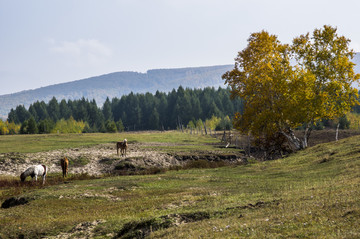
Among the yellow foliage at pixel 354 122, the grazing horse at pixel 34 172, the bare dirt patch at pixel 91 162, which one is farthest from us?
the yellow foliage at pixel 354 122

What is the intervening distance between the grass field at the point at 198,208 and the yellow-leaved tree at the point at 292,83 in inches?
546

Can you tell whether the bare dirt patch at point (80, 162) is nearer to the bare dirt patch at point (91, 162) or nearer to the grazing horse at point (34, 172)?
the bare dirt patch at point (91, 162)

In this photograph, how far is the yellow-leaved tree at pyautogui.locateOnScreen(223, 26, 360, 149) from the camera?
1718 inches

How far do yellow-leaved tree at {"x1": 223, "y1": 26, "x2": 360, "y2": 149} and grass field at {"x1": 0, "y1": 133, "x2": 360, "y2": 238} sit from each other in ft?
45.5

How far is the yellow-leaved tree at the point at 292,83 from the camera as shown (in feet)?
143

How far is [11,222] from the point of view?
1605 centimetres

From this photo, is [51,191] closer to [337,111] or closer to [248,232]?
[248,232]

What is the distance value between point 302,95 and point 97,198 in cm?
2942

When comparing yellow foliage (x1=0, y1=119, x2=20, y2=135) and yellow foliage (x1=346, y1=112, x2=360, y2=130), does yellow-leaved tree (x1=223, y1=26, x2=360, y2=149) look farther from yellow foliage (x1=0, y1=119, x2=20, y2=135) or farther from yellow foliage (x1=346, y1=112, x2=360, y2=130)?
yellow foliage (x1=0, y1=119, x2=20, y2=135)

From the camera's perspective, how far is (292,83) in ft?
144

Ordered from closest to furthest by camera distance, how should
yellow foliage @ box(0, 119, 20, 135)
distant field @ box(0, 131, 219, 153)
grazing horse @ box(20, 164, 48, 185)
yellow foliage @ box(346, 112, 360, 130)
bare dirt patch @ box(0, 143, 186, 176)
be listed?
grazing horse @ box(20, 164, 48, 185)
bare dirt patch @ box(0, 143, 186, 176)
distant field @ box(0, 131, 219, 153)
yellow foliage @ box(346, 112, 360, 130)
yellow foliage @ box(0, 119, 20, 135)

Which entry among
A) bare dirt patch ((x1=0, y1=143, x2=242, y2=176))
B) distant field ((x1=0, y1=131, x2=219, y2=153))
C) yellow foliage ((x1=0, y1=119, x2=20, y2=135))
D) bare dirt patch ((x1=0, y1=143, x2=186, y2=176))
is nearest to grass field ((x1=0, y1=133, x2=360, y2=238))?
bare dirt patch ((x1=0, y1=143, x2=186, y2=176))

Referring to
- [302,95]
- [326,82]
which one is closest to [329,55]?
[326,82]

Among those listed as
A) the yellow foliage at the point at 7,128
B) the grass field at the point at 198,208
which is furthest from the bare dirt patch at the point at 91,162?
the yellow foliage at the point at 7,128
